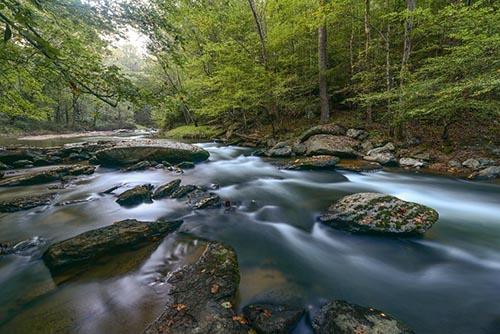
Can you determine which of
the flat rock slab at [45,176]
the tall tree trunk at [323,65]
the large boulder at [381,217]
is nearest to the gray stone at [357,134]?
the tall tree trunk at [323,65]

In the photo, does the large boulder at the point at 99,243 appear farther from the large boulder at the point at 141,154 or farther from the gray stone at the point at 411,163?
the gray stone at the point at 411,163

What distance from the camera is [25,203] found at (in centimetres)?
477

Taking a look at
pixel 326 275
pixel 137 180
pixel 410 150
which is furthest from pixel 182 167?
pixel 410 150

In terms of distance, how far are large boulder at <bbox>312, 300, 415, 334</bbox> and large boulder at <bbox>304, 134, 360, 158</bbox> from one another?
6957 millimetres

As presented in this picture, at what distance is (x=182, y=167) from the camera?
27.3 ft

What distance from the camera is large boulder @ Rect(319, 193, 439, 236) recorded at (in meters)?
3.51

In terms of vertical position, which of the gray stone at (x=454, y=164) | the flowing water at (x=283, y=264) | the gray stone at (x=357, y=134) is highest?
the gray stone at (x=357, y=134)

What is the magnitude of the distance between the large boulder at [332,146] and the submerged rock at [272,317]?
7093 mm

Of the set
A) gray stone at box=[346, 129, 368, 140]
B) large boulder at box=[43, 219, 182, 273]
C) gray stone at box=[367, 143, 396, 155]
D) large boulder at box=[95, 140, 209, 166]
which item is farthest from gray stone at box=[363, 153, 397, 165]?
large boulder at box=[43, 219, 182, 273]

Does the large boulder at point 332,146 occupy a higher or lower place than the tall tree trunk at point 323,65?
lower

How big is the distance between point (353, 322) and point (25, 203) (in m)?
6.29

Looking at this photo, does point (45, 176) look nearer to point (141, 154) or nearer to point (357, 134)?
point (141, 154)

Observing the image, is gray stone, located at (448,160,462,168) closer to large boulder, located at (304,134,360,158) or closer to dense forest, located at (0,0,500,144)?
dense forest, located at (0,0,500,144)

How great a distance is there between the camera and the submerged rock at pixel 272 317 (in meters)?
2.05
